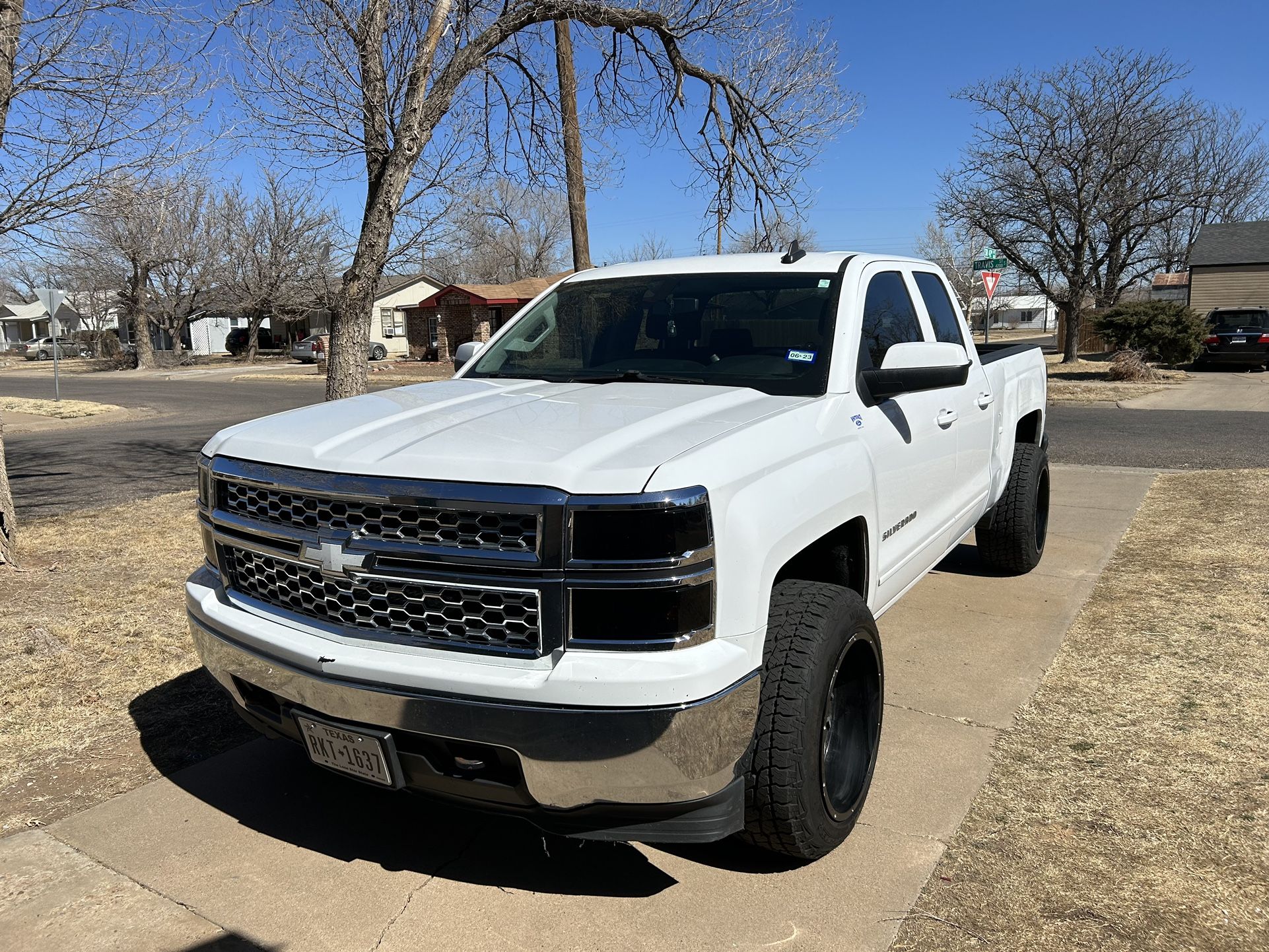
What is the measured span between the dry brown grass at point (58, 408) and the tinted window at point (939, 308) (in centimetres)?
2172

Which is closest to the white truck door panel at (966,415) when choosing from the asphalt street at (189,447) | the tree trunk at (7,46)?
the tree trunk at (7,46)

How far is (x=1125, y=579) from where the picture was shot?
598 centimetres

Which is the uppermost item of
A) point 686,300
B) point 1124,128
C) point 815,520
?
point 1124,128

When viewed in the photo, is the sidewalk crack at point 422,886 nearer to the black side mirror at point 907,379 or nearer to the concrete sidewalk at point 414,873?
the concrete sidewalk at point 414,873

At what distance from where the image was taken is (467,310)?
4325 cm

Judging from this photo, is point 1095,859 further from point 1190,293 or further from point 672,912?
point 1190,293

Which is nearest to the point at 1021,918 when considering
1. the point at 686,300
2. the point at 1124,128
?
the point at 686,300

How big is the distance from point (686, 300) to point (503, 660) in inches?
84.0

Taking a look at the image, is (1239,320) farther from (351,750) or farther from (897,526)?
(351,750)

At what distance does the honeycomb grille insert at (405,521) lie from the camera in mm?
2395

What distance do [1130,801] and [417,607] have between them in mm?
2517

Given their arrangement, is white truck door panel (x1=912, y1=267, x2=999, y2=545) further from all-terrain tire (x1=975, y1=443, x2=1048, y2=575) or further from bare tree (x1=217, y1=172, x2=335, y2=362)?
bare tree (x1=217, y1=172, x2=335, y2=362)

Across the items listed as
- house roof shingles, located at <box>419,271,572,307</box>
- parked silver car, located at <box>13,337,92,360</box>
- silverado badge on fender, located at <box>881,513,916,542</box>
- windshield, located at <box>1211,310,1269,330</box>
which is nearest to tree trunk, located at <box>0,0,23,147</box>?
silverado badge on fender, located at <box>881,513,916,542</box>

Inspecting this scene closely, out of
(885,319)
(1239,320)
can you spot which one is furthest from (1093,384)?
(885,319)
